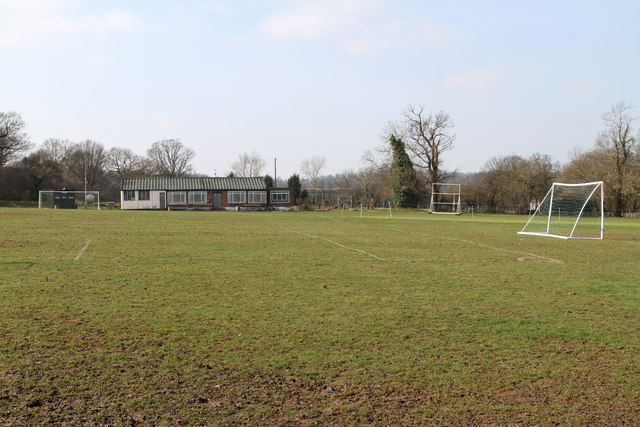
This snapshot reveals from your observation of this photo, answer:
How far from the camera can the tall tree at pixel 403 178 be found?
216 feet

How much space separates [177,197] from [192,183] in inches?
105

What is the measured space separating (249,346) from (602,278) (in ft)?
28.5

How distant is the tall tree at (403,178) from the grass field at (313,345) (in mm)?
54451

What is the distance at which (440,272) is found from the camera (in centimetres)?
1159

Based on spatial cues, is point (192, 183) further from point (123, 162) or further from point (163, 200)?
point (123, 162)

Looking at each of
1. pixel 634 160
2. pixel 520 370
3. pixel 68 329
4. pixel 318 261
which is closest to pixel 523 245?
pixel 318 261

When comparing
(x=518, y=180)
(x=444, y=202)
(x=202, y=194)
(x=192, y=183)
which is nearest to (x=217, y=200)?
(x=202, y=194)

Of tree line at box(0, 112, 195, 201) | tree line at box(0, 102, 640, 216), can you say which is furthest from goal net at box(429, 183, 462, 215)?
tree line at box(0, 112, 195, 201)

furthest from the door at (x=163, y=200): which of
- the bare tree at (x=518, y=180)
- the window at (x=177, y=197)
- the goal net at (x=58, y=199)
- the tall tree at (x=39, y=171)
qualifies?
the bare tree at (x=518, y=180)

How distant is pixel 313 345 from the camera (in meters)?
5.71

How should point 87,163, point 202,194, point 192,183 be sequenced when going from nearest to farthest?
point 202,194 → point 192,183 → point 87,163

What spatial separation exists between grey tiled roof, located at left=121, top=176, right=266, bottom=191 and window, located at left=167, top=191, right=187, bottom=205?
0.63 meters

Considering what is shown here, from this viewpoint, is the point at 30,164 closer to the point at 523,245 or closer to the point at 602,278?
the point at 523,245

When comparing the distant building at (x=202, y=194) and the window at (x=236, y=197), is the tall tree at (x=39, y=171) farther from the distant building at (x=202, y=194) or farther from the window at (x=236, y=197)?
the window at (x=236, y=197)
